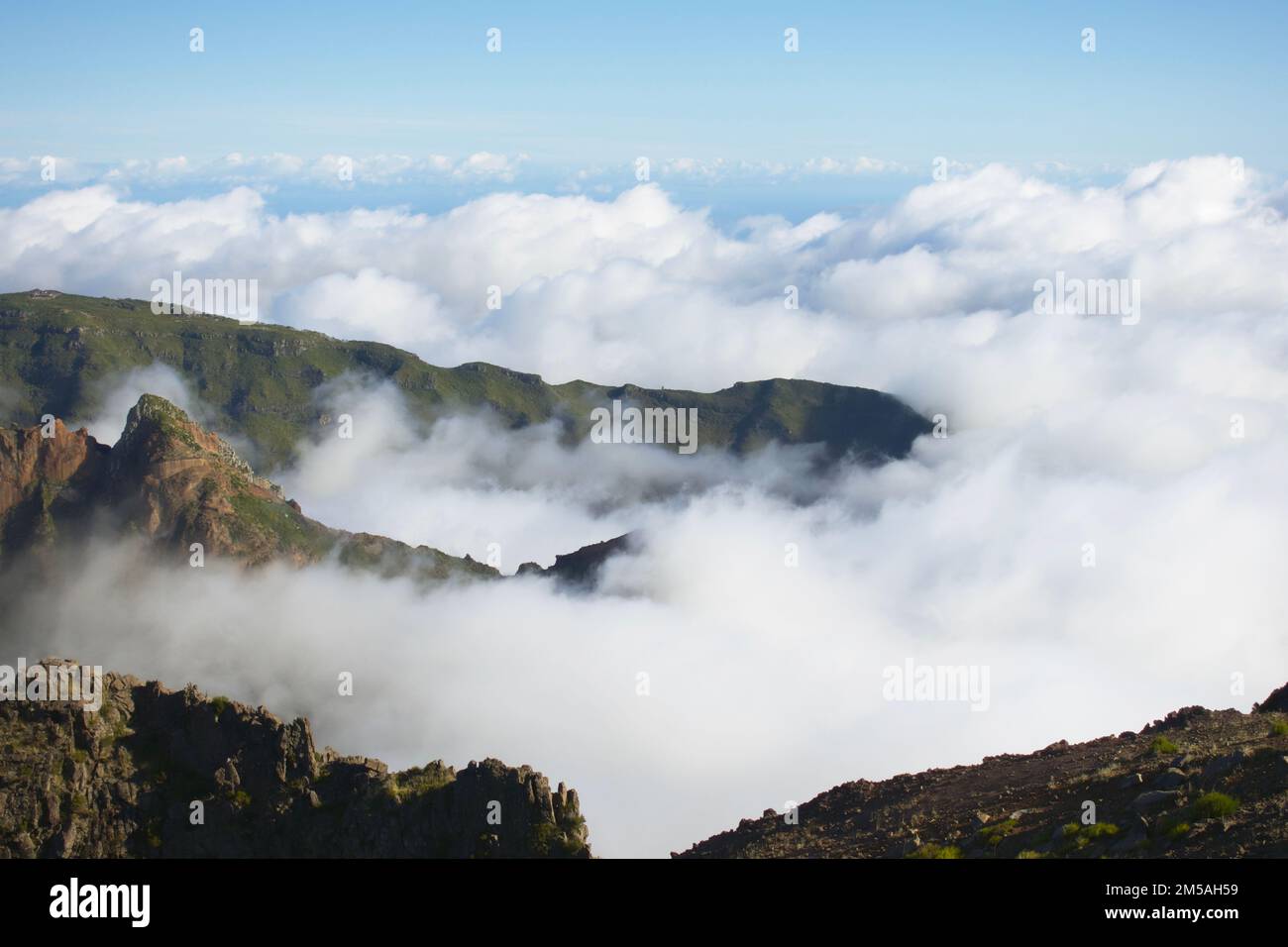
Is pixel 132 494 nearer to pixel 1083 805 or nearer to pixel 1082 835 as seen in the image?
pixel 1083 805

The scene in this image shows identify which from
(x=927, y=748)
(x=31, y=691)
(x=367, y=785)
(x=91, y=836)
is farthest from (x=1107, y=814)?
(x=927, y=748)

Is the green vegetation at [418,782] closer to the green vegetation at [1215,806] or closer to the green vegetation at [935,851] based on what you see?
the green vegetation at [935,851]

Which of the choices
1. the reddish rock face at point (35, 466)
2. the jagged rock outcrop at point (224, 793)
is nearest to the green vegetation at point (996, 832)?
the jagged rock outcrop at point (224, 793)

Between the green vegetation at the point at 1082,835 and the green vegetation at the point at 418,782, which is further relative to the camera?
the green vegetation at the point at 418,782

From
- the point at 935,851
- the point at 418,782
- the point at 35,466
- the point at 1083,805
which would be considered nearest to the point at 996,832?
the point at 935,851
